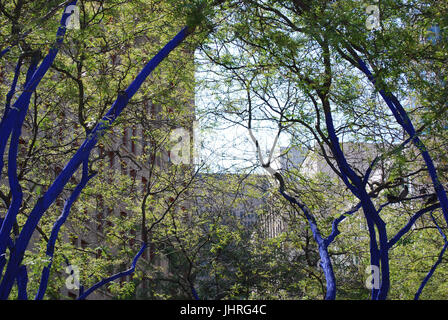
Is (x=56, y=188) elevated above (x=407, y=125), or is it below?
below

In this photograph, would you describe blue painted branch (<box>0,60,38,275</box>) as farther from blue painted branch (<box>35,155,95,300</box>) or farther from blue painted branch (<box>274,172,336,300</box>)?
blue painted branch (<box>274,172,336,300</box>)

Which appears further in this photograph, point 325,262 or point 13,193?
point 325,262

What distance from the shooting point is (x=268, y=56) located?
40.3 feet

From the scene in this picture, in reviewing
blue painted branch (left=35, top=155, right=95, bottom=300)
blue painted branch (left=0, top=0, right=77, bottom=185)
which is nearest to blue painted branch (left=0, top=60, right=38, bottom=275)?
blue painted branch (left=0, top=0, right=77, bottom=185)

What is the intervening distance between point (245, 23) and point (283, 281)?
13941 millimetres

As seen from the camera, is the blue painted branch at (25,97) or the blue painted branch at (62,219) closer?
the blue painted branch at (25,97)

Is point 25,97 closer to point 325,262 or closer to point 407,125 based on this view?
point 325,262

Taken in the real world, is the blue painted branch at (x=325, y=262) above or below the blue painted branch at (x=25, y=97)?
below

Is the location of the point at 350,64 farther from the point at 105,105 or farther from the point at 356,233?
the point at 356,233

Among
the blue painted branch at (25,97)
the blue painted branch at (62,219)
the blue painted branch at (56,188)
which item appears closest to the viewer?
the blue painted branch at (56,188)

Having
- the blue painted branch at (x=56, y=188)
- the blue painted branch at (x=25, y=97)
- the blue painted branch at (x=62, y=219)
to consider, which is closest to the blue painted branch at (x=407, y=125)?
the blue painted branch at (x=56, y=188)

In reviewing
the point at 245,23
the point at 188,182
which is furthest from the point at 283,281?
the point at 245,23

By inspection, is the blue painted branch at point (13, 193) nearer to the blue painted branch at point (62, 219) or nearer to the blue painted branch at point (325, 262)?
the blue painted branch at point (62, 219)

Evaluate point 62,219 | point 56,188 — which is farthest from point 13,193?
point 62,219
